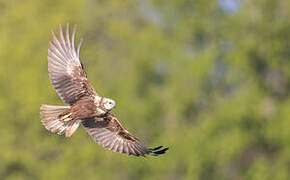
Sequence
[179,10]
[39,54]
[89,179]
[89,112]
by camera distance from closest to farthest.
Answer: [89,112] < [89,179] < [39,54] < [179,10]

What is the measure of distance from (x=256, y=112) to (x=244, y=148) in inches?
51.6

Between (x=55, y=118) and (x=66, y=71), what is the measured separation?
32.1 inches

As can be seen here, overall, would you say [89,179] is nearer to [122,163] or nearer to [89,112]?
[122,163]

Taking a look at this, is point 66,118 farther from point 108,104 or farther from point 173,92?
point 173,92

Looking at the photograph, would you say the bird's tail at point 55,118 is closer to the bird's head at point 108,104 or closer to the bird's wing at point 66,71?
the bird's wing at point 66,71

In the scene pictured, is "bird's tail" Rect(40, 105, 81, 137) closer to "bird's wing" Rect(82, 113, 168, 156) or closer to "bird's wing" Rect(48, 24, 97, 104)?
"bird's wing" Rect(48, 24, 97, 104)

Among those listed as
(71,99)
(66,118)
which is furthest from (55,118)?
(71,99)

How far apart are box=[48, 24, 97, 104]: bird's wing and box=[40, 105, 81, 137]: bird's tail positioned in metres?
0.29

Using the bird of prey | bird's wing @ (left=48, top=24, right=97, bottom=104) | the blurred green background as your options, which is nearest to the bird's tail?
the bird of prey

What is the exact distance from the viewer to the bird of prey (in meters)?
13.6

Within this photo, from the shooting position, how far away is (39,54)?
2897 cm

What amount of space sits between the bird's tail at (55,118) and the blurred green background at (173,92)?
13.3m

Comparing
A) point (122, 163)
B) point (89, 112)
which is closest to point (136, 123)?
point (122, 163)

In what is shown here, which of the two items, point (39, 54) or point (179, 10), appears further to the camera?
point (179, 10)
